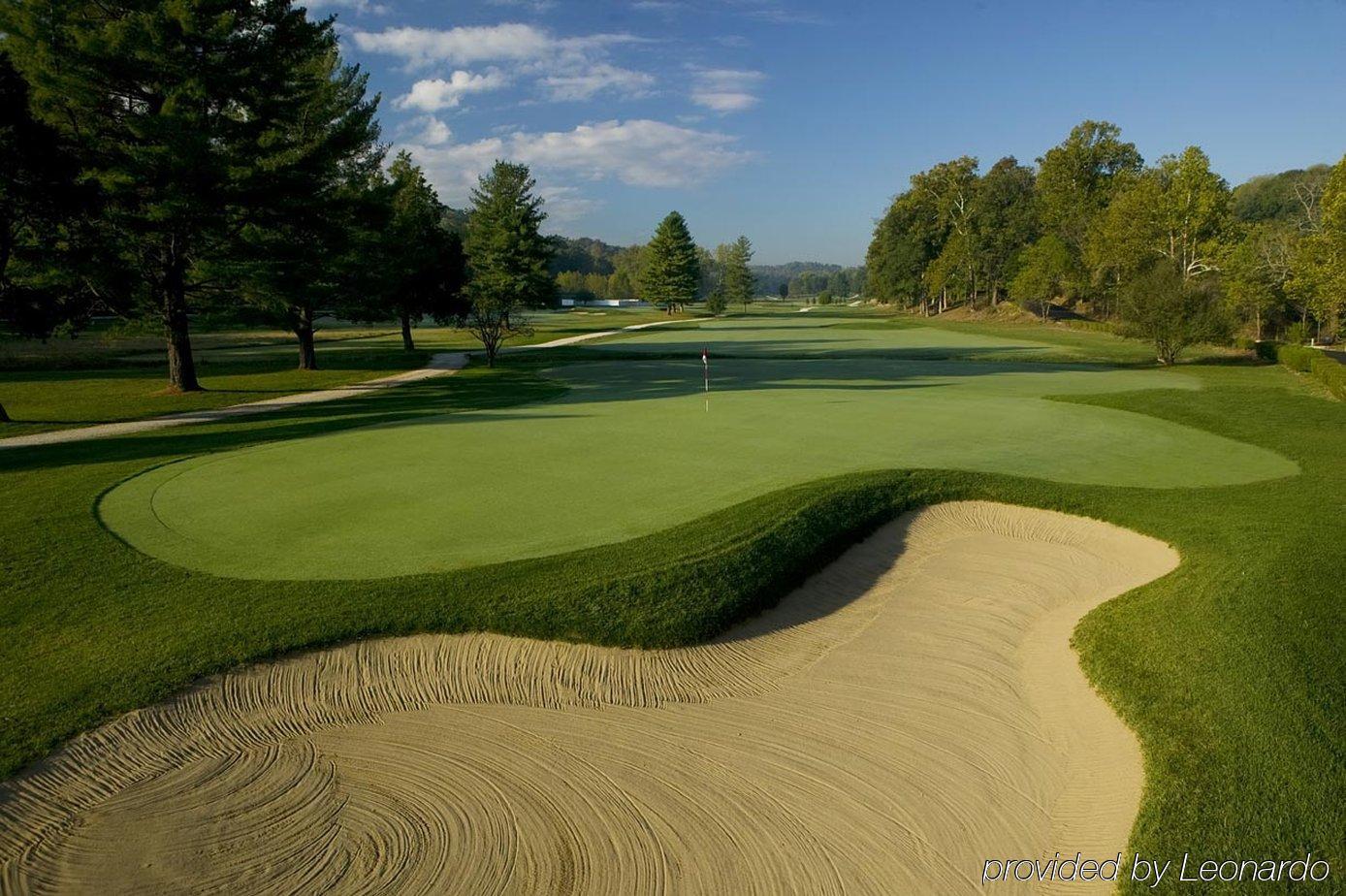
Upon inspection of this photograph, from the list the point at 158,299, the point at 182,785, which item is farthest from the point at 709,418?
the point at 158,299

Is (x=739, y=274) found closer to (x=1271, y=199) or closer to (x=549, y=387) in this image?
(x=1271, y=199)

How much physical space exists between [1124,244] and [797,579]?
193ft

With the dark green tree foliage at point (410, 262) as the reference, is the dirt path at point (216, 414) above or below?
below

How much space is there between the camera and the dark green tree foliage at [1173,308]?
33562 mm

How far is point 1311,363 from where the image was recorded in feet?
101

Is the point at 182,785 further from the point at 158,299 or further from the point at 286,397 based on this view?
the point at 158,299

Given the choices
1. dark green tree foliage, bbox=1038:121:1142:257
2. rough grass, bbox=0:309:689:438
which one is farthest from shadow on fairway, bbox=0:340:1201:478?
dark green tree foliage, bbox=1038:121:1142:257

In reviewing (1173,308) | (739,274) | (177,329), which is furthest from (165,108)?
(739,274)

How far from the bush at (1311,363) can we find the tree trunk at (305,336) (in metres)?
40.9

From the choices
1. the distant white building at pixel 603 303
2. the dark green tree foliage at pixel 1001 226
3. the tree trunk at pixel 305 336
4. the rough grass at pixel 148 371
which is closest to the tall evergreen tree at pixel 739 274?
the distant white building at pixel 603 303

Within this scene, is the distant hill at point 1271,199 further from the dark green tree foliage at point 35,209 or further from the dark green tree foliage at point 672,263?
the dark green tree foliage at point 35,209

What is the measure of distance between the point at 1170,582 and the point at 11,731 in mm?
Answer: 11813

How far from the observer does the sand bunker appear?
4.66 metres

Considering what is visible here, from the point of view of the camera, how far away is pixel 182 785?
5328 mm
